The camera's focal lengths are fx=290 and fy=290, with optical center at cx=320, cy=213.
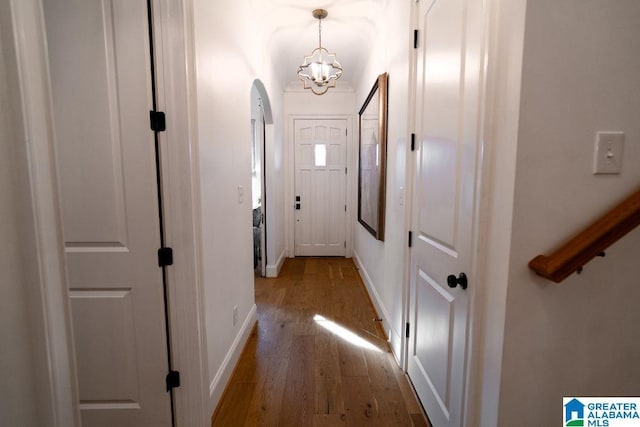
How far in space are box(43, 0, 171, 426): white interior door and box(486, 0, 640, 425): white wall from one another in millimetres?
1452

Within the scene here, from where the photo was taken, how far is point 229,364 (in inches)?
74.4

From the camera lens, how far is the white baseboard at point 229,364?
1612 mm

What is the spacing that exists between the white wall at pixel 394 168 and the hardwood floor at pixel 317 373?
228 millimetres

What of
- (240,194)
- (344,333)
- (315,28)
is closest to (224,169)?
(240,194)

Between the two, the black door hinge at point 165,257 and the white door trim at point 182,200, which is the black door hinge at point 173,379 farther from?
the black door hinge at point 165,257

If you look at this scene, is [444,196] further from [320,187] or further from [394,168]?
[320,187]

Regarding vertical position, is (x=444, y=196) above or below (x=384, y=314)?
above

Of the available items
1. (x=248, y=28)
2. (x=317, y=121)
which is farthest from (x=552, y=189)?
(x=317, y=121)

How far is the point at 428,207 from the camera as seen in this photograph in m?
1.57

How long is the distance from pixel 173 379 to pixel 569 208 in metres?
1.77

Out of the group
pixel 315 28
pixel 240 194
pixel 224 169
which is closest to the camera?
pixel 224 169

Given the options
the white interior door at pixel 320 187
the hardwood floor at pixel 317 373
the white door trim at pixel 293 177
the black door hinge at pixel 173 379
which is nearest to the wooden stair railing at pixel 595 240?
the hardwood floor at pixel 317 373

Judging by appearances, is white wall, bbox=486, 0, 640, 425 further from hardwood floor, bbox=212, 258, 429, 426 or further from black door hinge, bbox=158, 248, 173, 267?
black door hinge, bbox=158, 248, 173, 267

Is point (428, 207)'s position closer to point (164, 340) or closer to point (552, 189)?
point (552, 189)
